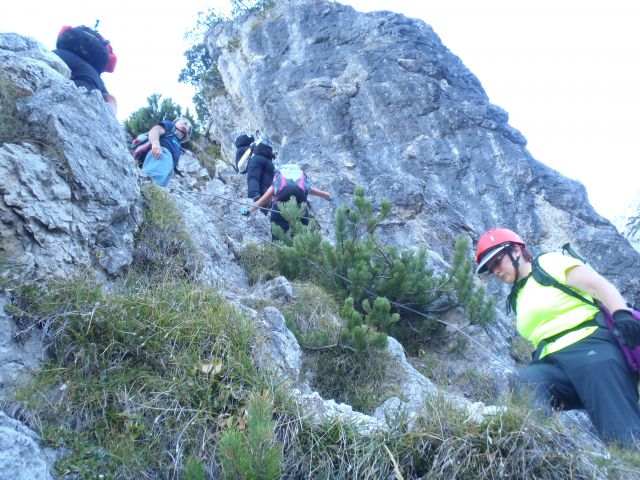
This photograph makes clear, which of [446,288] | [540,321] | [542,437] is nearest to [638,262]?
[446,288]

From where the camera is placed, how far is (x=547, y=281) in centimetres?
444

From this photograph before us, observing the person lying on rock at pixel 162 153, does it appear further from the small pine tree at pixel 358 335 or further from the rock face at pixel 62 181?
the small pine tree at pixel 358 335

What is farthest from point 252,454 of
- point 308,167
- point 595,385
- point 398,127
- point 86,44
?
point 398,127

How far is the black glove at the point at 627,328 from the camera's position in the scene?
3.93 m

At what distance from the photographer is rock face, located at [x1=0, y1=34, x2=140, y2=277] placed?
469 cm

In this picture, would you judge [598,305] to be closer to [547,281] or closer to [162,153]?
[547,281]

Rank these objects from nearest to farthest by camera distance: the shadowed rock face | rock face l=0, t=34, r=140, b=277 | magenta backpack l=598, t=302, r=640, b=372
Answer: magenta backpack l=598, t=302, r=640, b=372 → rock face l=0, t=34, r=140, b=277 → the shadowed rock face

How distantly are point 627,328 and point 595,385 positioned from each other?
42cm

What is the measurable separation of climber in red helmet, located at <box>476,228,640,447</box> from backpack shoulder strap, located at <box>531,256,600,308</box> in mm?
15

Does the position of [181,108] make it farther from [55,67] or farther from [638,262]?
[638,262]

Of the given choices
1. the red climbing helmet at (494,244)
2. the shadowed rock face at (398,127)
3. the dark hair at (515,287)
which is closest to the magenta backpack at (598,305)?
the dark hair at (515,287)

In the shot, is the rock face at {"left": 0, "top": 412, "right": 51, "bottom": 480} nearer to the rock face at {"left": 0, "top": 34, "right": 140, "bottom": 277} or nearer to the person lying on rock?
the rock face at {"left": 0, "top": 34, "right": 140, "bottom": 277}

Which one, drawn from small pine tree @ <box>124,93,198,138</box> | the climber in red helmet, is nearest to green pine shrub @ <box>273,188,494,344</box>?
the climber in red helmet

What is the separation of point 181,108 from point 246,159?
8.85m
